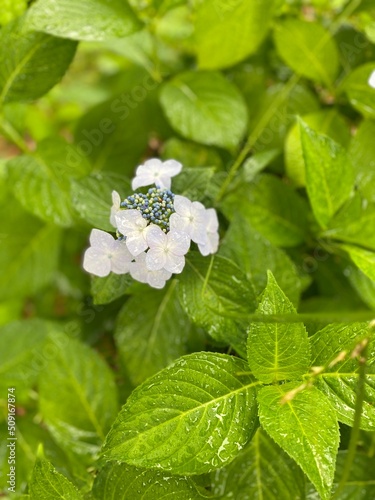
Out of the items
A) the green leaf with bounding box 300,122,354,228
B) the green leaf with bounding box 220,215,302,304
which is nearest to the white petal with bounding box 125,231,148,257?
the green leaf with bounding box 220,215,302,304

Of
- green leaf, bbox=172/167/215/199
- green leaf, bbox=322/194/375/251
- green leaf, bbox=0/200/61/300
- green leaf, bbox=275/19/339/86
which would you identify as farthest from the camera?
green leaf, bbox=0/200/61/300

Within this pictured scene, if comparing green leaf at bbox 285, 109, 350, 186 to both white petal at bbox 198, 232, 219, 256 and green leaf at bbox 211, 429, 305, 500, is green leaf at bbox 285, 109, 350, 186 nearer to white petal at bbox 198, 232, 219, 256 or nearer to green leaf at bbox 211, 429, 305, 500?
white petal at bbox 198, 232, 219, 256

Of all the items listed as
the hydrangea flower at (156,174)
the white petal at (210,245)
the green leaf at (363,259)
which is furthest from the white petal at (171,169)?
the green leaf at (363,259)

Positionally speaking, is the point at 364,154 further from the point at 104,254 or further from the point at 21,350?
the point at 21,350

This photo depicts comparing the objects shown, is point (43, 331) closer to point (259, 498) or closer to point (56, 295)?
point (56, 295)

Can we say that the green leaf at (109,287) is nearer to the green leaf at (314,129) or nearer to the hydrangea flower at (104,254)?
the hydrangea flower at (104,254)

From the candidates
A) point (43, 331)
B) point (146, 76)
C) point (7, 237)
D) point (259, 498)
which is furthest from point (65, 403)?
point (146, 76)

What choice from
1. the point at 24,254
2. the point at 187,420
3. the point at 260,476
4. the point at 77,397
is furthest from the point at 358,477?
the point at 24,254
